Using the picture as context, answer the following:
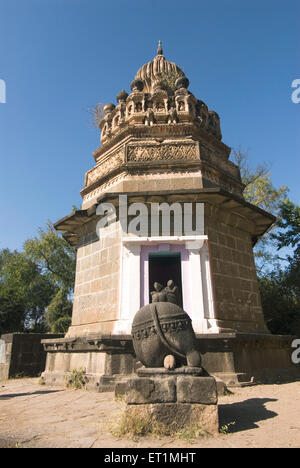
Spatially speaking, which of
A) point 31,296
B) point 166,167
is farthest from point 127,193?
point 31,296

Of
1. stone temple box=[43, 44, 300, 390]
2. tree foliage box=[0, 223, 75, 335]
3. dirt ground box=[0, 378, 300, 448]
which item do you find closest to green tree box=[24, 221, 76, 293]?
tree foliage box=[0, 223, 75, 335]

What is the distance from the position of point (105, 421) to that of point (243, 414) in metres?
1.77

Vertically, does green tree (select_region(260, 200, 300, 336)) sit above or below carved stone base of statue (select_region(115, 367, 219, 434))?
above

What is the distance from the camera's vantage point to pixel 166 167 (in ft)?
27.6

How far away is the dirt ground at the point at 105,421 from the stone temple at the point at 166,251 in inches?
36.0

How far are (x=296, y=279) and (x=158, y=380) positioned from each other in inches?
416

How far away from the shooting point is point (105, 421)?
353 cm

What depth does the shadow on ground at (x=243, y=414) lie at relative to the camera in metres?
3.36

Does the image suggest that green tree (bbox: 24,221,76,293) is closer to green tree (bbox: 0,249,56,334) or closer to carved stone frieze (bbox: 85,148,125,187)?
green tree (bbox: 0,249,56,334)

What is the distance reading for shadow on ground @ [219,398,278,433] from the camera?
3.36 m

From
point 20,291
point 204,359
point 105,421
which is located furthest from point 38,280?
point 105,421

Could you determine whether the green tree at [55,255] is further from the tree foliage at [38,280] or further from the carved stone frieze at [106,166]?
the carved stone frieze at [106,166]

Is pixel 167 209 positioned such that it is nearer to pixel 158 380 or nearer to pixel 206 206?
pixel 206 206

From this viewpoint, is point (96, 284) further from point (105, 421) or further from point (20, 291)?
point (20, 291)
